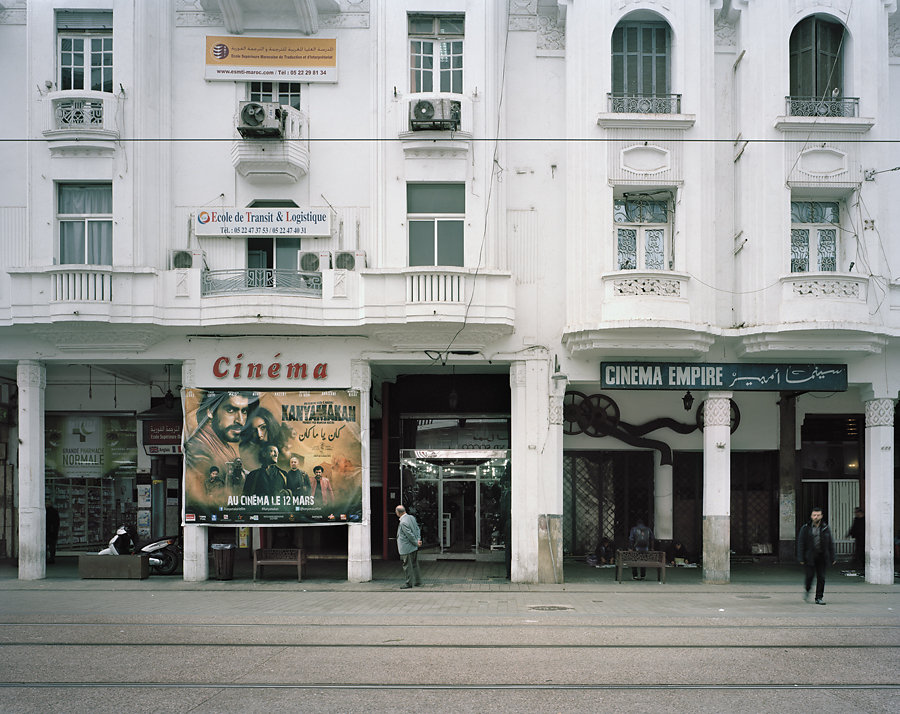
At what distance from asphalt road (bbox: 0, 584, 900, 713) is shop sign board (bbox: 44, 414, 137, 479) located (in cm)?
722

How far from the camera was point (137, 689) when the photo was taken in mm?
8961

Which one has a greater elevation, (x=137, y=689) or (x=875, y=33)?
(x=875, y=33)

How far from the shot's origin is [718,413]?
1814 centimetres

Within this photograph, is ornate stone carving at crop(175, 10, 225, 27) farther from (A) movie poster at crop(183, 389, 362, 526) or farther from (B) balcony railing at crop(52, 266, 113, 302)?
(A) movie poster at crop(183, 389, 362, 526)

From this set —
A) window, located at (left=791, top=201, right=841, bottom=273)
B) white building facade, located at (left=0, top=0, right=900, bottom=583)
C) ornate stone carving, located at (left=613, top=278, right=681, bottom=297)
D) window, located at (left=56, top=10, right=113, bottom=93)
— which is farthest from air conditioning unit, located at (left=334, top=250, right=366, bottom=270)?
window, located at (left=791, top=201, right=841, bottom=273)

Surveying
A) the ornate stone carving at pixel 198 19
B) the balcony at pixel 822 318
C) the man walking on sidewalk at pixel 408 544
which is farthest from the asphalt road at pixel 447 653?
the ornate stone carving at pixel 198 19

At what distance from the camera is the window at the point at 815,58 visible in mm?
17812

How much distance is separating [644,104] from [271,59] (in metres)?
8.12

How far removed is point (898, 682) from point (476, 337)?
1045cm

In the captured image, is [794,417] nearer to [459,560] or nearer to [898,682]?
[459,560]

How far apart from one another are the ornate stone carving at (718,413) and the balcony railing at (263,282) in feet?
28.8

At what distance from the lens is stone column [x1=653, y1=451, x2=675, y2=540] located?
2172cm

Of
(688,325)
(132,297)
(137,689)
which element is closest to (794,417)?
(688,325)

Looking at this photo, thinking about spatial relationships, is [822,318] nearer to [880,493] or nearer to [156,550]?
[880,493]
